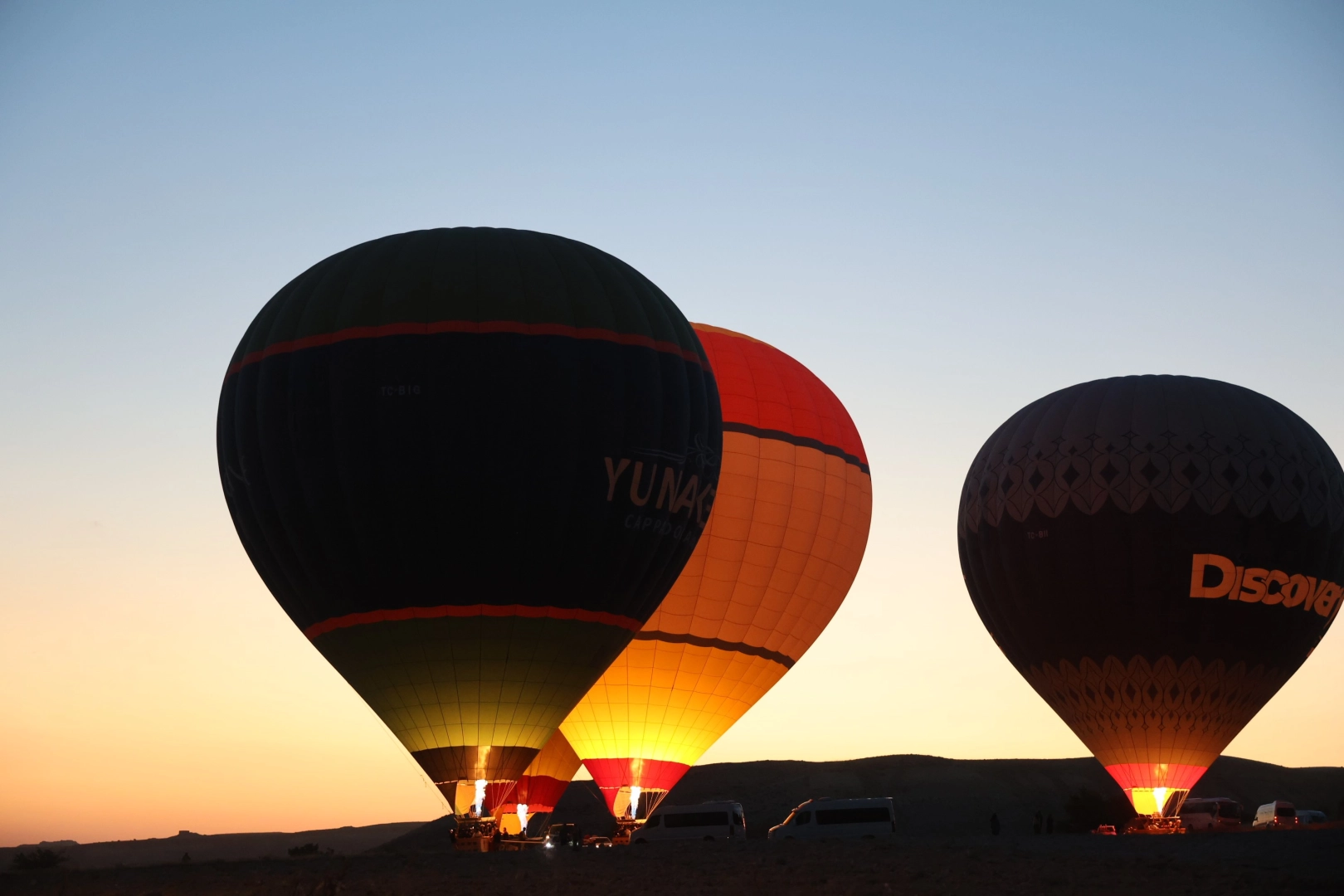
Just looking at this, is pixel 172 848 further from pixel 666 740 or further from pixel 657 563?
pixel 657 563

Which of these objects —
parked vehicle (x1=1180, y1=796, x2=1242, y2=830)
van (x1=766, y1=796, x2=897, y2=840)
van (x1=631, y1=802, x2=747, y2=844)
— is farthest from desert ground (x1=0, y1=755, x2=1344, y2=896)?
parked vehicle (x1=1180, y1=796, x2=1242, y2=830)

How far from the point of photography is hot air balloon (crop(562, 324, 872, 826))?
104ft

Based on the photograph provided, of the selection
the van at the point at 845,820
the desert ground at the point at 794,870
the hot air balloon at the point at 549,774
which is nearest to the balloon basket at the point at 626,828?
the van at the point at 845,820

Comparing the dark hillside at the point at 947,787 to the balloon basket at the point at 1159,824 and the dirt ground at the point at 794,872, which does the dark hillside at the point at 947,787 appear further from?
the dirt ground at the point at 794,872

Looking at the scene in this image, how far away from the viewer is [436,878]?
1997cm

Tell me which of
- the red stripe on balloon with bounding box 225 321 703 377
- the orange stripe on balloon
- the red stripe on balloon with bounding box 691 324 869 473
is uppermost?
the red stripe on balloon with bounding box 691 324 869 473

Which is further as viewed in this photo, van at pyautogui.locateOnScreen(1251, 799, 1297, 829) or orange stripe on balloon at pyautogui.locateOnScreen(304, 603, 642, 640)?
van at pyautogui.locateOnScreen(1251, 799, 1297, 829)

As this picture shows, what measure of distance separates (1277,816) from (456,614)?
22752 millimetres

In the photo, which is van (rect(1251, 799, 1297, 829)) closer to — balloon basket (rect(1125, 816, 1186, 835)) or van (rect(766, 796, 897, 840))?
balloon basket (rect(1125, 816, 1186, 835))

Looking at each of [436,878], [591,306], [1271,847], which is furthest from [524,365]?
[1271,847]

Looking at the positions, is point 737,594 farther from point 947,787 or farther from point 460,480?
point 947,787

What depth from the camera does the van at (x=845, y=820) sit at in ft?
96.8

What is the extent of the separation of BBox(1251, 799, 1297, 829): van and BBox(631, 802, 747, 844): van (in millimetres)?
12746

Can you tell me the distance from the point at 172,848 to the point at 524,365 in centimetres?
5331
